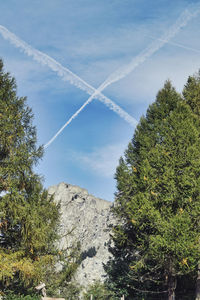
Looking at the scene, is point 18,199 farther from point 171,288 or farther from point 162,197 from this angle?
point 171,288

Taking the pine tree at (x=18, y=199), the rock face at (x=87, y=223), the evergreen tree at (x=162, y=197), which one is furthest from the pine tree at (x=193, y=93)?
the rock face at (x=87, y=223)

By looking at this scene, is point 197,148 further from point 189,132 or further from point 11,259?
point 11,259

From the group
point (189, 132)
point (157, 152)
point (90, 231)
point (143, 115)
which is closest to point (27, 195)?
point (157, 152)

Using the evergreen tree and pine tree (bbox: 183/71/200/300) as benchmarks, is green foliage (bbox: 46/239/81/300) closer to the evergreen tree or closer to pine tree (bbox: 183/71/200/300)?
the evergreen tree

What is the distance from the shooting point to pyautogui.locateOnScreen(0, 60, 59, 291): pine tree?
1326 centimetres

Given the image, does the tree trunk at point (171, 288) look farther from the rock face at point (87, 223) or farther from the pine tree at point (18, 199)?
the rock face at point (87, 223)

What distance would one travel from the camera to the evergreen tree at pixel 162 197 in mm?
16859

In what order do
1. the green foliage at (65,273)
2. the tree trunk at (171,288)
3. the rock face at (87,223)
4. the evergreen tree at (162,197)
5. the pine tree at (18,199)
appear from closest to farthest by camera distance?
the pine tree at (18,199) → the evergreen tree at (162,197) → the tree trunk at (171,288) → the green foliage at (65,273) → the rock face at (87,223)

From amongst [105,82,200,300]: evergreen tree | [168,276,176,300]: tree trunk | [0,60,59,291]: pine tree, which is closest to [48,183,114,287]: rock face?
[105,82,200,300]: evergreen tree

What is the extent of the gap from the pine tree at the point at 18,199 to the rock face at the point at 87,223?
178 feet

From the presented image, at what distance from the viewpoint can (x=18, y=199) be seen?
1387 cm

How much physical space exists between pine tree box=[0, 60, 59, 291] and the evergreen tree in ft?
21.1

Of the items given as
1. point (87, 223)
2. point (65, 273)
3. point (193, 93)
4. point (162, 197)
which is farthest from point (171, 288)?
point (87, 223)

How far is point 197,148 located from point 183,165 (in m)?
1.62
